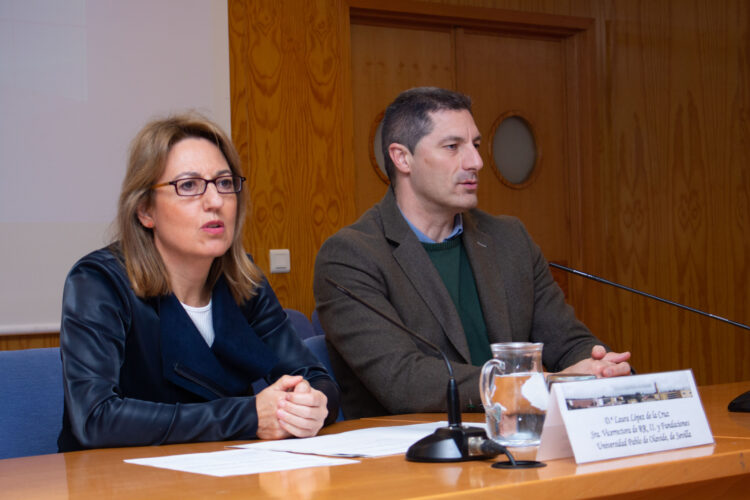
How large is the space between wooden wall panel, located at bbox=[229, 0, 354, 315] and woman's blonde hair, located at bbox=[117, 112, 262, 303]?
1.98 m

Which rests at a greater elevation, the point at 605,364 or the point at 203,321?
the point at 203,321

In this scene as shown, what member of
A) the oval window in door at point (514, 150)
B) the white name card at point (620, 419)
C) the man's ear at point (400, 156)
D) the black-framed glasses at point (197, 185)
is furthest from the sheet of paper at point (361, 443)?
the oval window in door at point (514, 150)

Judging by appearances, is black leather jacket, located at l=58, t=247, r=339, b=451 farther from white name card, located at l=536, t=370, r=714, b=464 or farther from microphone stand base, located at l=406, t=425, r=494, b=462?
white name card, located at l=536, t=370, r=714, b=464

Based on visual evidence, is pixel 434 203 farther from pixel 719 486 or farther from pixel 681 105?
pixel 681 105

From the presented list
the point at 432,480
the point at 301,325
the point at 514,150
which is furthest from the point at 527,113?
the point at 432,480

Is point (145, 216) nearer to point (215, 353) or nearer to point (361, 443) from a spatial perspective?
point (215, 353)

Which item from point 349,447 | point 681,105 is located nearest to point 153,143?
point 349,447

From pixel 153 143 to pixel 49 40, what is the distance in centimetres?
207

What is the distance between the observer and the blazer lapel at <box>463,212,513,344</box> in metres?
2.41

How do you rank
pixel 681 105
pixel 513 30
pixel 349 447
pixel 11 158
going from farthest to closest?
1. pixel 681 105
2. pixel 513 30
3. pixel 11 158
4. pixel 349 447

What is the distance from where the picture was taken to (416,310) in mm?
2279

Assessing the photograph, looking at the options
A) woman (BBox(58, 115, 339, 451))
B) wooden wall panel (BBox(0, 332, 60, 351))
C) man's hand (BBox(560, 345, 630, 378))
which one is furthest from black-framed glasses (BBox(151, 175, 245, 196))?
wooden wall panel (BBox(0, 332, 60, 351))

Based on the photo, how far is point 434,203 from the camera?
2.56 m

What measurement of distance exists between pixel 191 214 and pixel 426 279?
2.31ft
